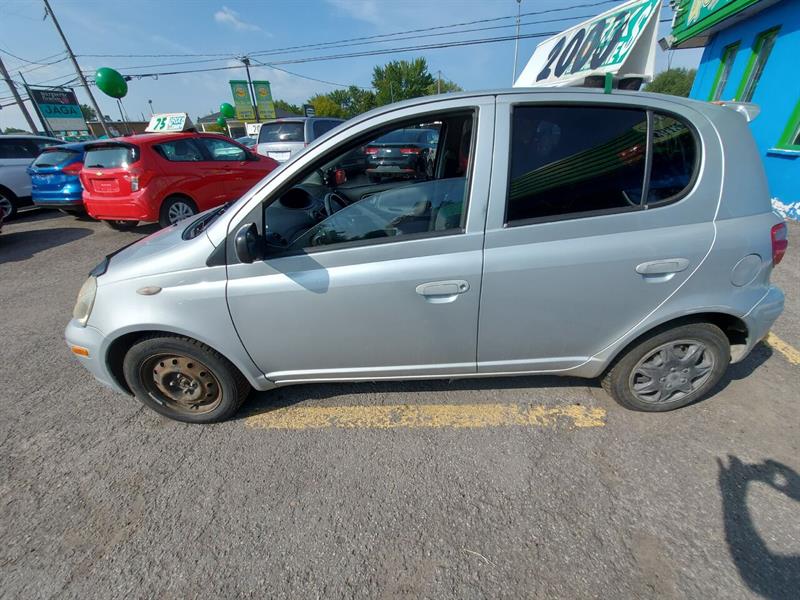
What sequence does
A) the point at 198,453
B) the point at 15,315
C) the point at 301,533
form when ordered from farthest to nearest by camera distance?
the point at 15,315 < the point at 198,453 < the point at 301,533

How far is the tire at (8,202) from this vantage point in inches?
292

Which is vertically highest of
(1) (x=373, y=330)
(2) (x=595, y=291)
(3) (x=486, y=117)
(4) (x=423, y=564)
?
(3) (x=486, y=117)

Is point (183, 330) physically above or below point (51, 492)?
above

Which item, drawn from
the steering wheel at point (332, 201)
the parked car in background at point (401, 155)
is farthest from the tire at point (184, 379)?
the parked car in background at point (401, 155)

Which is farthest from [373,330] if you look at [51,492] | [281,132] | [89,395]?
[281,132]

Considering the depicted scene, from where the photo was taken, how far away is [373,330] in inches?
74.9

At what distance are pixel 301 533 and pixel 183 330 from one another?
1.24 meters

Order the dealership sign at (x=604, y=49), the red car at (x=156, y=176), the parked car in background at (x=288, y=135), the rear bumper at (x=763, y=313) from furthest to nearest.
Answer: the parked car in background at (x=288, y=135) → the red car at (x=156, y=176) → the dealership sign at (x=604, y=49) → the rear bumper at (x=763, y=313)

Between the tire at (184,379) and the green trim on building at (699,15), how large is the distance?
9.36 metres

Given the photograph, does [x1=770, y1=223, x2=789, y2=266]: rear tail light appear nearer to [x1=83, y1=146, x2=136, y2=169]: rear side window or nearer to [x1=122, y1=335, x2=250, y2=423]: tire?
[x1=122, y1=335, x2=250, y2=423]: tire

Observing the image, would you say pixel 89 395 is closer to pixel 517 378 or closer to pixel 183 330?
pixel 183 330

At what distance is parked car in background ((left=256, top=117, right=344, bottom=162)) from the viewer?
27.4ft

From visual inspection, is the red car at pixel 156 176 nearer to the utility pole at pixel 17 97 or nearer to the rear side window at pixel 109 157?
the rear side window at pixel 109 157

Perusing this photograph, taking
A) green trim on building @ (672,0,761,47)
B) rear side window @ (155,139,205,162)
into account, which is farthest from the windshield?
green trim on building @ (672,0,761,47)
